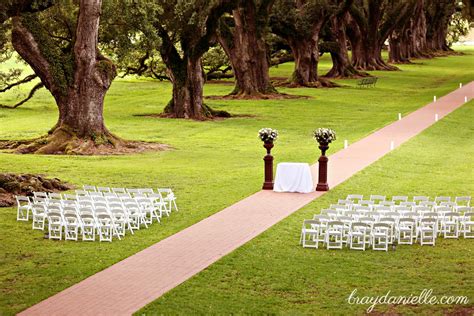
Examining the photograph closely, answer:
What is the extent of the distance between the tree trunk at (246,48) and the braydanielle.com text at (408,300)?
45043 millimetres

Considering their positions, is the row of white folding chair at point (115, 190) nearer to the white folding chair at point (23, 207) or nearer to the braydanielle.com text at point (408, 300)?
the white folding chair at point (23, 207)

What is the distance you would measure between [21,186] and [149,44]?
1799 centimetres

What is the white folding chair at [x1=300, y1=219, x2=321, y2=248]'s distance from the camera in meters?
20.9

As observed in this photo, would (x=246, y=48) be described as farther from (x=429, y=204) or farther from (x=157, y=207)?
(x=429, y=204)

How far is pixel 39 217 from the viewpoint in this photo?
79.4 ft

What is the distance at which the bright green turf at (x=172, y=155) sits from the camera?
65.0 feet

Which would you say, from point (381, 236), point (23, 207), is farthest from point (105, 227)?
point (381, 236)

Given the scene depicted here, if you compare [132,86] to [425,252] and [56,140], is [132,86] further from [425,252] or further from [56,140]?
[425,252]

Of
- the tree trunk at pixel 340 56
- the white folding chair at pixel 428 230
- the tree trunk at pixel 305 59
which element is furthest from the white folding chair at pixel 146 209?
the tree trunk at pixel 340 56

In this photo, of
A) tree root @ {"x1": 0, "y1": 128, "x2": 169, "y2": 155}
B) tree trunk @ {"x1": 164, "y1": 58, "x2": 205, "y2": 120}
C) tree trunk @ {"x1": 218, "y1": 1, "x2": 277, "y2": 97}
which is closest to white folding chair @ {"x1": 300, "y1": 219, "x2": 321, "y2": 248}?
tree root @ {"x1": 0, "y1": 128, "x2": 169, "y2": 155}

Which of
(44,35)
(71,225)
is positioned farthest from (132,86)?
(71,225)

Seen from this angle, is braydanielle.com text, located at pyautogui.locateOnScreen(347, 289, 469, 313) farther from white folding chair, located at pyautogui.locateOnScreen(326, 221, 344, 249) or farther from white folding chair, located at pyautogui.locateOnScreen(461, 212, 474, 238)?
white folding chair, located at pyautogui.locateOnScreen(461, 212, 474, 238)

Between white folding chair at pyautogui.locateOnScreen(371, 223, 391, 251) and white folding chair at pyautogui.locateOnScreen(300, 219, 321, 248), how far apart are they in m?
1.25

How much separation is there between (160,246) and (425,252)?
579 cm
